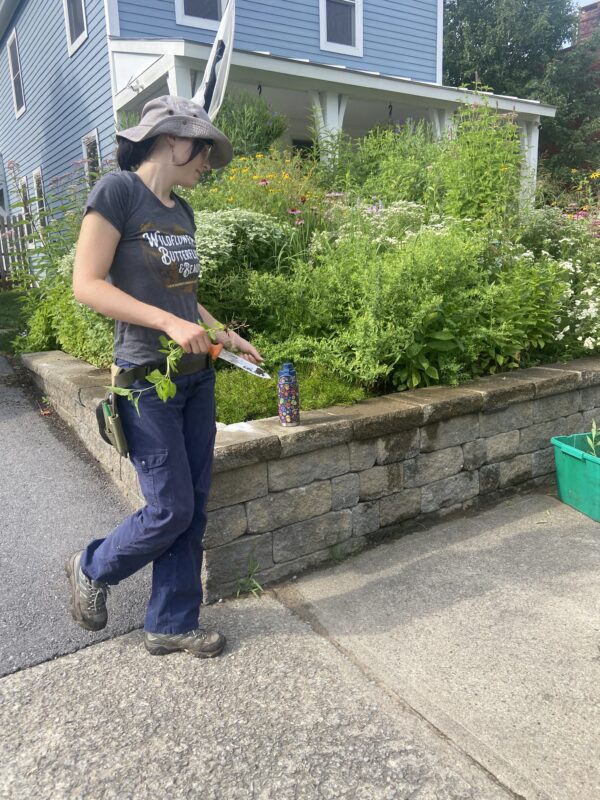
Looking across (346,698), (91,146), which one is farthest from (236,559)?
(91,146)

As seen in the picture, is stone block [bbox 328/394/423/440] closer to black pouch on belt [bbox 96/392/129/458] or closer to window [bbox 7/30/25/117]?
black pouch on belt [bbox 96/392/129/458]

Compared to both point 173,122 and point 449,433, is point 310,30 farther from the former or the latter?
point 173,122

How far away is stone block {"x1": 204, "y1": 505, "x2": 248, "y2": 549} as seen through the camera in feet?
9.25

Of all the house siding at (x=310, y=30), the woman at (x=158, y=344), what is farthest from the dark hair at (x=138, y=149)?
the house siding at (x=310, y=30)

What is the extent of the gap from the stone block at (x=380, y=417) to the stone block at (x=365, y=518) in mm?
369

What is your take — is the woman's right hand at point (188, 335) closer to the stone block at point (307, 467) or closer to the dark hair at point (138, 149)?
the dark hair at point (138, 149)

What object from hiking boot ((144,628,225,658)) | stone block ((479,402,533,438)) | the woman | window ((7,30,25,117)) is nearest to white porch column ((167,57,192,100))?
stone block ((479,402,533,438))

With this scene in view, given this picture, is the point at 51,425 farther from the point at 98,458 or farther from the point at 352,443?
the point at 352,443

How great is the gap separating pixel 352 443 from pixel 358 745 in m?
1.52

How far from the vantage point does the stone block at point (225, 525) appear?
111 inches

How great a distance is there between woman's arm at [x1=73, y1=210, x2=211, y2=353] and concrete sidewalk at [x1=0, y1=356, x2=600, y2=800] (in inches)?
48.0

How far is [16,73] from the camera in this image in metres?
16.2

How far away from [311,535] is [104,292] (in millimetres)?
1658

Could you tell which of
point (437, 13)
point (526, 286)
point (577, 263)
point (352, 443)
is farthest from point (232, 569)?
point (437, 13)
